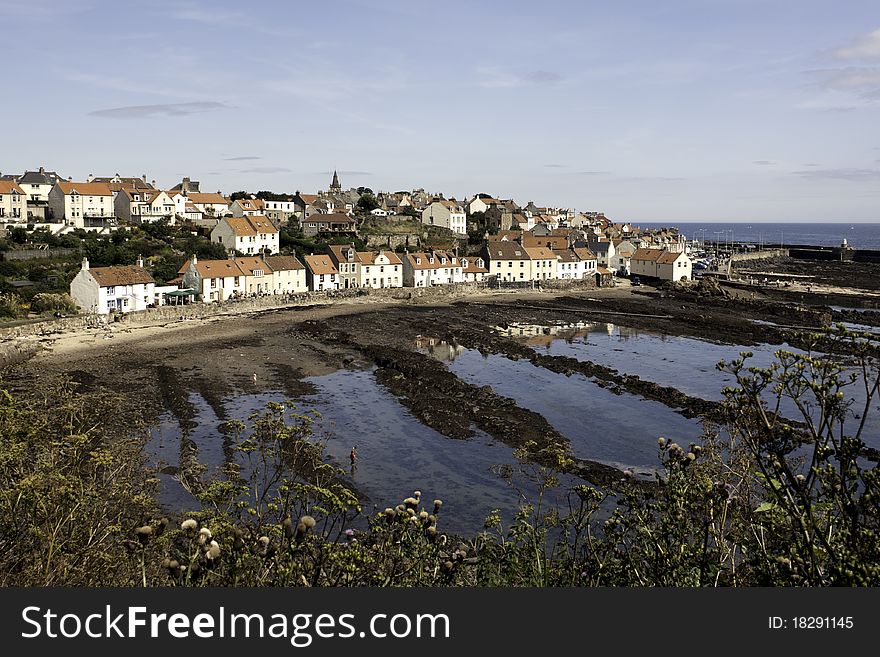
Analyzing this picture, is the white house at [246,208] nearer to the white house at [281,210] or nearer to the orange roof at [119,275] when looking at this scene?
the white house at [281,210]

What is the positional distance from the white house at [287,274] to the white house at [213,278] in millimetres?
4242

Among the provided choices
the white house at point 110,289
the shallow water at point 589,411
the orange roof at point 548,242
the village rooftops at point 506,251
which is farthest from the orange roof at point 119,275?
the orange roof at point 548,242

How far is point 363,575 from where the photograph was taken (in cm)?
914

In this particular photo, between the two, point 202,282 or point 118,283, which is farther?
point 202,282

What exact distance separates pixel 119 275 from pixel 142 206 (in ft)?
125

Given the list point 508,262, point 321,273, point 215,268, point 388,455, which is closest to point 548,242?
point 508,262

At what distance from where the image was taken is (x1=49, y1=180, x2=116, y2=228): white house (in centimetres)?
8425

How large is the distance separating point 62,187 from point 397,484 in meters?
76.7

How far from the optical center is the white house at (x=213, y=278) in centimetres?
6469

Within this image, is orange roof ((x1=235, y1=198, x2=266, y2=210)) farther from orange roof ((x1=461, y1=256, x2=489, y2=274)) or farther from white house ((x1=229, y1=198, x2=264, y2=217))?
orange roof ((x1=461, y1=256, x2=489, y2=274))

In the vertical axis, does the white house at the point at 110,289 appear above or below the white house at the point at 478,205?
below

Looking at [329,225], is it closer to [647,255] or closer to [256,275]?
[256,275]

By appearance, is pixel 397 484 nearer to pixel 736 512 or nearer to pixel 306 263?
pixel 736 512

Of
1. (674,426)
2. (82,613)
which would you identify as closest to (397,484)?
(674,426)
